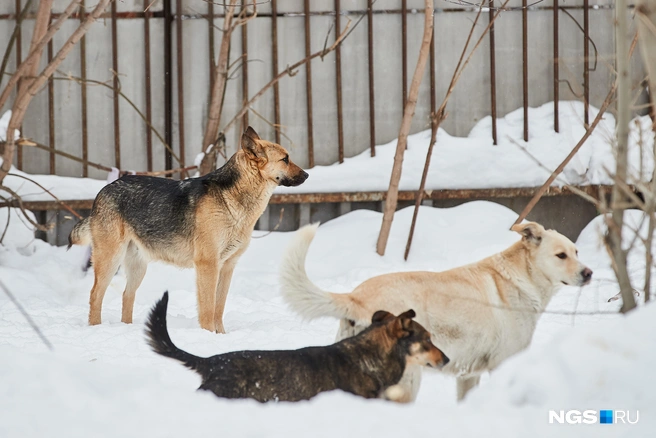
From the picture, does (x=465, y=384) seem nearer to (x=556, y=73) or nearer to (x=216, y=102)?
(x=216, y=102)

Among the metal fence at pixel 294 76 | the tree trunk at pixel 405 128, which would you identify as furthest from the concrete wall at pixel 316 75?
the tree trunk at pixel 405 128

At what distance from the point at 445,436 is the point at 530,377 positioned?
36 cm

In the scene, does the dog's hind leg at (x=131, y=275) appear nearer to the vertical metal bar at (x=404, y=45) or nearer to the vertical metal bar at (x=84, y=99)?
the vertical metal bar at (x=84, y=99)

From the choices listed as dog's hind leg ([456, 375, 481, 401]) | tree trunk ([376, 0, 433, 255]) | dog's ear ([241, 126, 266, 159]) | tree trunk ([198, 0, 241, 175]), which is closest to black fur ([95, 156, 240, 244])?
dog's ear ([241, 126, 266, 159])

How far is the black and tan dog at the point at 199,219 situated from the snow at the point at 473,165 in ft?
8.87

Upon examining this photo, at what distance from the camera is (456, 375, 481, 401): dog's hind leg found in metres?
4.60

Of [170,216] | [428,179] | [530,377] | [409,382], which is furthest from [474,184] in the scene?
[530,377]

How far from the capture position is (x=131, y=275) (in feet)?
23.2

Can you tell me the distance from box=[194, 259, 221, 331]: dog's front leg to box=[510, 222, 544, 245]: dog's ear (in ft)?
9.14

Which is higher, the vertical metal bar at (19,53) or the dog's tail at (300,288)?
the vertical metal bar at (19,53)

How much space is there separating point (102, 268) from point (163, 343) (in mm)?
3467

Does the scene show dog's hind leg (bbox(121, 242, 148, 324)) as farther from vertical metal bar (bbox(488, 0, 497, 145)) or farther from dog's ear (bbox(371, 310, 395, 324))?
vertical metal bar (bbox(488, 0, 497, 145))

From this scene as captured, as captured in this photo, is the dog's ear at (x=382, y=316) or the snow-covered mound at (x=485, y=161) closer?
the dog's ear at (x=382, y=316)

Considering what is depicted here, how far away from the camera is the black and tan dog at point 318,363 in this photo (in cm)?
347
